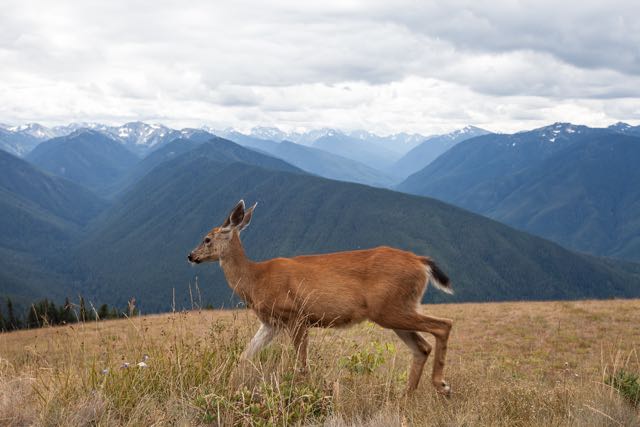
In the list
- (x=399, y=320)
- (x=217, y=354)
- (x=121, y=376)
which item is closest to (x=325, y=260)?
(x=399, y=320)

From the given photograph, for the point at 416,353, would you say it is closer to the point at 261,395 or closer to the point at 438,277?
the point at 438,277

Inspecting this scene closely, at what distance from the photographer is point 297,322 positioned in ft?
24.1

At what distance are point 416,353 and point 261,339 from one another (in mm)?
2204

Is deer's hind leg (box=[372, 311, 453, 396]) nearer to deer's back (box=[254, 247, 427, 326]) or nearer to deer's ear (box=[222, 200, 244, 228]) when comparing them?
deer's back (box=[254, 247, 427, 326])

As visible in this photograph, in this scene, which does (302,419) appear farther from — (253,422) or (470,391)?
(470,391)

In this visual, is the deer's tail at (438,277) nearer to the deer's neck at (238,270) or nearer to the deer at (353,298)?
the deer at (353,298)

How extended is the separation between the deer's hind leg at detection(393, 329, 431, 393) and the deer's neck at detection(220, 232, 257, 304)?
2386 mm

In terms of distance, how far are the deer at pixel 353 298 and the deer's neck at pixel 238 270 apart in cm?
6

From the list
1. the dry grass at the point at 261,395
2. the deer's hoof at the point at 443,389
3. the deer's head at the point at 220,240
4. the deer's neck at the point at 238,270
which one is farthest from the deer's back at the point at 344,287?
the deer's head at the point at 220,240

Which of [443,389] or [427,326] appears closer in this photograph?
[443,389]

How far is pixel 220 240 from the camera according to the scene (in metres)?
9.18

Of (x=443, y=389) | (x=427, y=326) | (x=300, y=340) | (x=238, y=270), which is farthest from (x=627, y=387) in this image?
(x=238, y=270)

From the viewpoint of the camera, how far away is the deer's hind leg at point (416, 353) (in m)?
7.38

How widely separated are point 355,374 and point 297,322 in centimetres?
114
